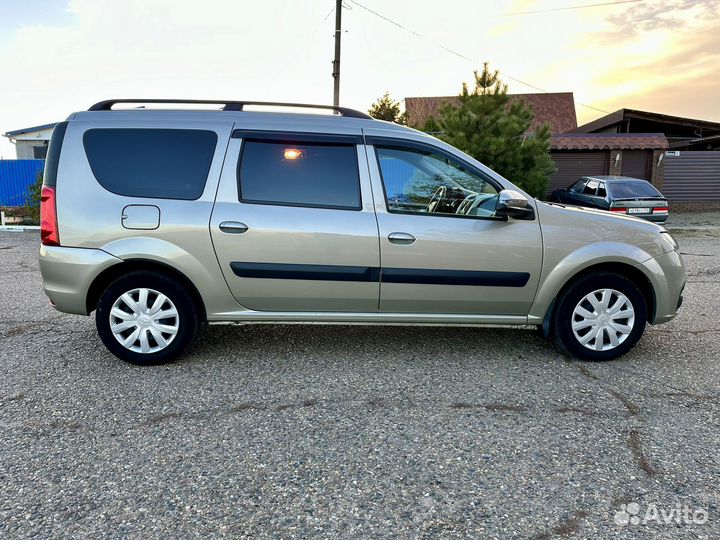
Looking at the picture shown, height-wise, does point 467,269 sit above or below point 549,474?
above

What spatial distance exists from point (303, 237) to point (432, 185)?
1087 mm

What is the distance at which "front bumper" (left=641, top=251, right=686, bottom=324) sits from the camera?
4059 millimetres

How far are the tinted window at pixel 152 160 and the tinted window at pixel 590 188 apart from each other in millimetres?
11562

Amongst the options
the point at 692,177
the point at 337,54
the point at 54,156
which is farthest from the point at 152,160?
the point at 692,177

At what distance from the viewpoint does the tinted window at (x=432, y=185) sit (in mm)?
3969

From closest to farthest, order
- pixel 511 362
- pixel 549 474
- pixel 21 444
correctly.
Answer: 1. pixel 549 474
2. pixel 21 444
3. pixel 511 362

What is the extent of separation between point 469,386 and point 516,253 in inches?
41.9

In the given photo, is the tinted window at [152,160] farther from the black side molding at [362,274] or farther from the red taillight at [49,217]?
the black side molding at [362,274]

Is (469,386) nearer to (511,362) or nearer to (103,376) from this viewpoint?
(511,362)

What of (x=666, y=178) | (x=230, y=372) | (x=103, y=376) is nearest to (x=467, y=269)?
(x=230, y=372)

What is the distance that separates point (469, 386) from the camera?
11.9 ft

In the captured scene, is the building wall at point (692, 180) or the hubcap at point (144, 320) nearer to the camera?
the hubcap at point (144, 320)

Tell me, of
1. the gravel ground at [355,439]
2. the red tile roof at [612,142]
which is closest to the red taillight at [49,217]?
the gravel ground at [355,439]

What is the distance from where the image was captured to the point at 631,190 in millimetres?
12539
